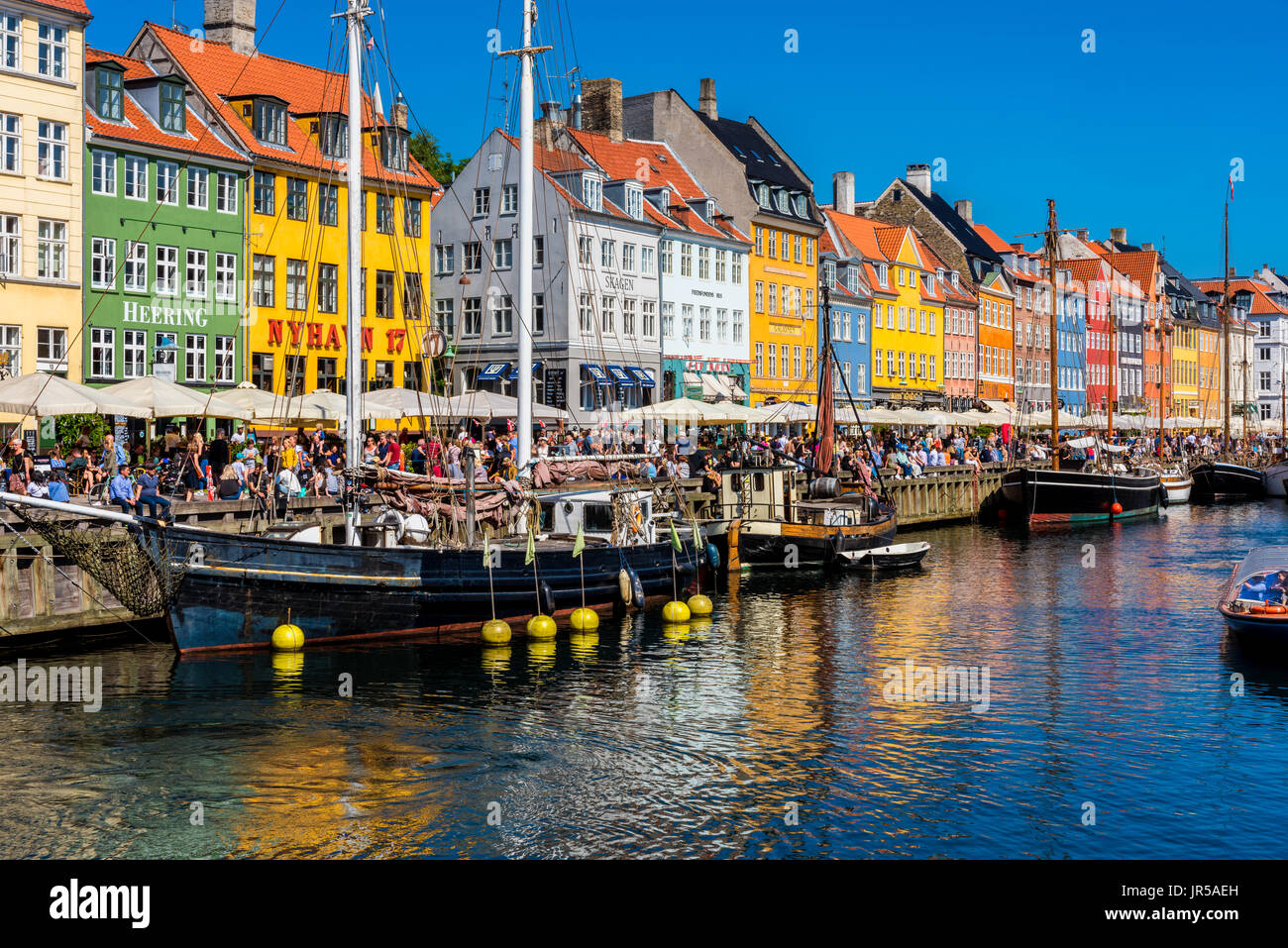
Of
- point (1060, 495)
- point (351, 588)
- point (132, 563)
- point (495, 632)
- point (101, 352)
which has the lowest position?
point (495, 632)

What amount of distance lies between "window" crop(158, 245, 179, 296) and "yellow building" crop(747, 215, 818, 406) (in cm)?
3109

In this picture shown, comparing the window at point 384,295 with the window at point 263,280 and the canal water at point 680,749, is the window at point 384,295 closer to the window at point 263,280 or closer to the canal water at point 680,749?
the window at point 263,280

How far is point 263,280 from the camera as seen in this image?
2029 inches

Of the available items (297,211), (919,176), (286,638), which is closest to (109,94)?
(297,211)

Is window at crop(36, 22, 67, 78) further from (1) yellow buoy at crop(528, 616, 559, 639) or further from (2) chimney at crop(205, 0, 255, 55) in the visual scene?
(1) yellow buoy at crop(528, 616, 559, 639)

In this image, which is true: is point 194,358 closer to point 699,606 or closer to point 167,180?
point 167,180

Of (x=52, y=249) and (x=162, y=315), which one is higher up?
(x=52, y=249)

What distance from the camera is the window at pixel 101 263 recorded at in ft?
151

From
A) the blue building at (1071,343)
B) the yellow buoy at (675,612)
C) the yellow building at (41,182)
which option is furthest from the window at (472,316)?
the blue building at (1071,343)

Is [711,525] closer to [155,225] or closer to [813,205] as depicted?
[155,225]

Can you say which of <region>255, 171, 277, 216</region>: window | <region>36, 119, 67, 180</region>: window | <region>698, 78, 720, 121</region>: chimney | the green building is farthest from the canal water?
<region>698, 78, 720, 121</region>: chimney

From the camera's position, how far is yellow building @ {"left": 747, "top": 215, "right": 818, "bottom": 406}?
72312mm

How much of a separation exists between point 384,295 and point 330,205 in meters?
4.25
